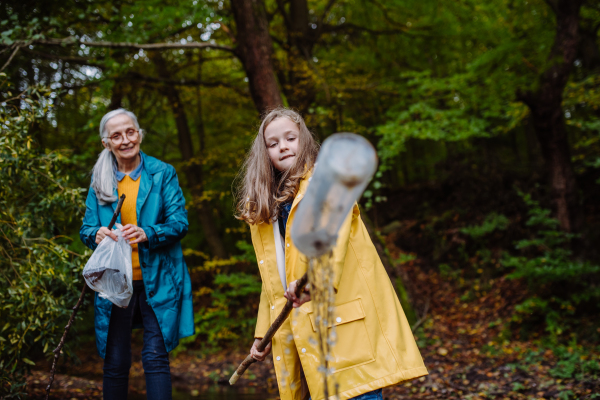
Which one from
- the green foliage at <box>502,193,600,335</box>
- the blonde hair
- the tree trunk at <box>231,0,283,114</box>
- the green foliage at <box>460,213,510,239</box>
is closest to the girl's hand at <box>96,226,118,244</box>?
the blonde hair

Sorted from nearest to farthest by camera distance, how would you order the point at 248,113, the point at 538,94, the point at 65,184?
1. the point at 65,184
2. the point at 538,94
3. the point at 248,113

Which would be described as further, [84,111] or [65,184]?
[84,111]

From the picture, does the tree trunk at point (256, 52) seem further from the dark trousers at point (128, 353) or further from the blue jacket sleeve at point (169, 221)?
the dark trousers at point (128, 353)

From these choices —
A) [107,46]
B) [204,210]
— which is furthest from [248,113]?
[107,46]

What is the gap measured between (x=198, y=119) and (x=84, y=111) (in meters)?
2.45

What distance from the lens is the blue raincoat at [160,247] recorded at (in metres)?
2.53

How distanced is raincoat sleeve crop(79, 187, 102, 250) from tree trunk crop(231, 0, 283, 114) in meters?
2.72

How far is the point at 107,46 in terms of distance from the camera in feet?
16.8

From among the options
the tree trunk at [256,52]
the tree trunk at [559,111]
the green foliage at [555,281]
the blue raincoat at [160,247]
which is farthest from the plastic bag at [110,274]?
the tree trunk at [559,111]

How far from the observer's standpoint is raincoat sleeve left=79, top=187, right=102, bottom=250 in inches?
103

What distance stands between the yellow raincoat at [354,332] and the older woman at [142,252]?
2.73 feet

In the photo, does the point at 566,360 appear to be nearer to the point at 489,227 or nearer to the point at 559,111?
the point at 559,111

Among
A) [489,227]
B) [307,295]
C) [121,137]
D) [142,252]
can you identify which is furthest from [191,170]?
[307,295]

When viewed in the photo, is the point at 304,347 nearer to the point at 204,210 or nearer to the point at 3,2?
the point at 3,2
